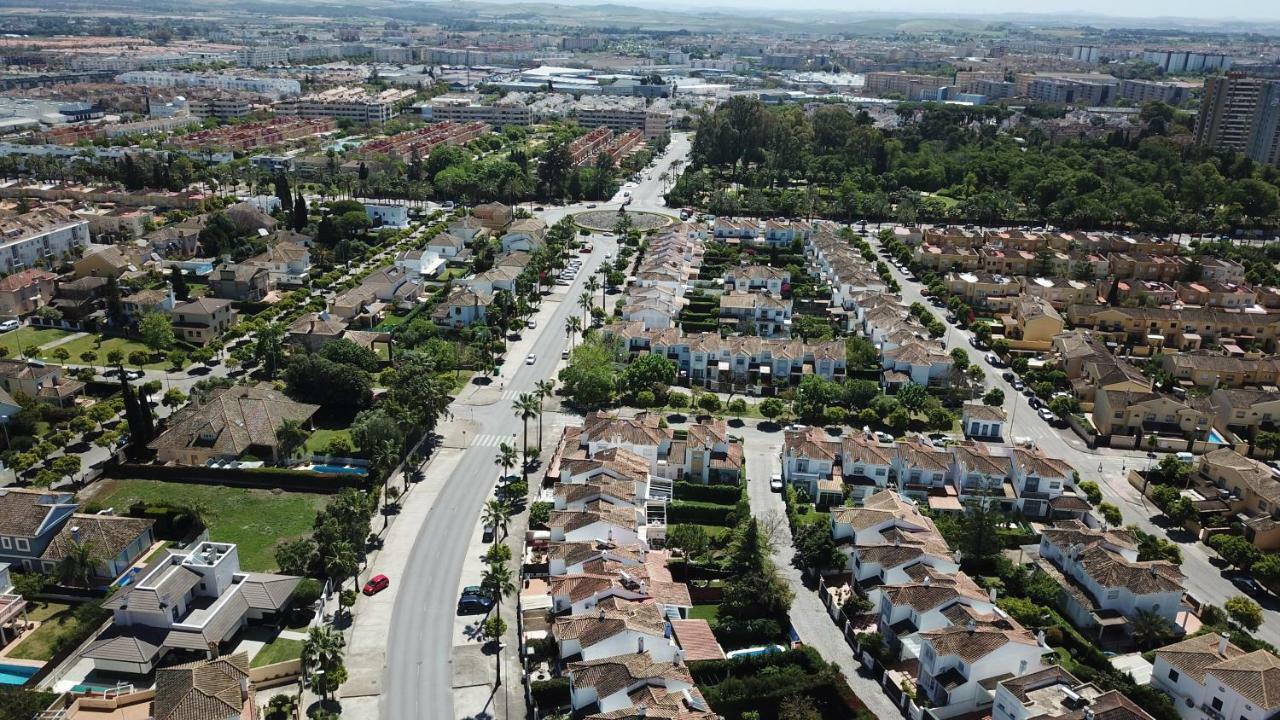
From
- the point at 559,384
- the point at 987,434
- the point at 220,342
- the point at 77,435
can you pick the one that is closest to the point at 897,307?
the point at 987,434

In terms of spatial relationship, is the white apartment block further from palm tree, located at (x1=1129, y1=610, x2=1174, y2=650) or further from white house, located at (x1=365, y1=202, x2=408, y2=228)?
palm tree, located at (x1=1129, y1=610, x2=1174, y2=650)

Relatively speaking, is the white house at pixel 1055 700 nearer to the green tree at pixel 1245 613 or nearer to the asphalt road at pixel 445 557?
the green tree at pixel 1245 613

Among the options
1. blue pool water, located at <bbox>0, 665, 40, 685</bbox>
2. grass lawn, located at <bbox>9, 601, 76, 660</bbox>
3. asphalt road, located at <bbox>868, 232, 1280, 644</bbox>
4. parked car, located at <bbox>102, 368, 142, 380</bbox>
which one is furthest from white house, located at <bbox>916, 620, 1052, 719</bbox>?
parked car, located at <bbox>102, 368, 142, 380</bbox>

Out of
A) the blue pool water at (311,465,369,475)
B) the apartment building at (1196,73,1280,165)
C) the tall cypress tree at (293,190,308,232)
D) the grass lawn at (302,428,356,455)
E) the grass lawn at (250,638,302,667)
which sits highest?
the apartment building at (1196,73,1280,165)

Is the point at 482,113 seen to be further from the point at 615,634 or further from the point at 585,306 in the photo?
the point at 615,634

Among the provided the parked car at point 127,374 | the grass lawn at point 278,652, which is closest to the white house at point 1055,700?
the grass lawn at point 278,652
